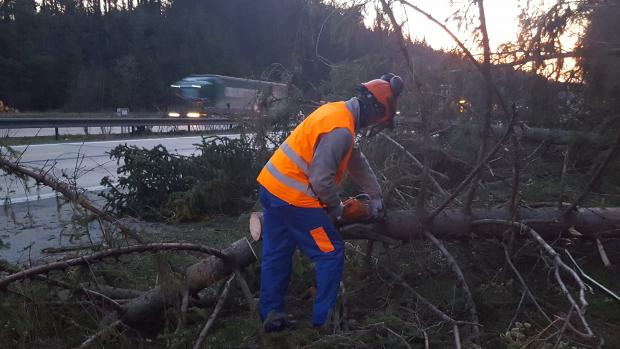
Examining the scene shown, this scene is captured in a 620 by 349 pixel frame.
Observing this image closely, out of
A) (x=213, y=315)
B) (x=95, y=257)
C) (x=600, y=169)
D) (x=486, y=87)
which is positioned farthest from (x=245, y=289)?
(x=600, y=169)

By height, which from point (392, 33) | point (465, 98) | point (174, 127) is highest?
point (392, 33)

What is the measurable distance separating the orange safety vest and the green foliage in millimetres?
2949

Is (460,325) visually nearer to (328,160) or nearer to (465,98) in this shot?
(328,160)

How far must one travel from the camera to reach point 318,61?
6.23 meters

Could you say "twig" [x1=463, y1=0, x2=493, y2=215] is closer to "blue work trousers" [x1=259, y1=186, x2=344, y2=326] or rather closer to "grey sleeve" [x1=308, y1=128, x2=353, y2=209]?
"grey sleeve" [x1=308, y1=128, x2=353, y2=209]

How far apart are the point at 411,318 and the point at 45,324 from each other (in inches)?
77.8

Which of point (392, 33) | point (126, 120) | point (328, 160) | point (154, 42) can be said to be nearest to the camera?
point (328, 160)

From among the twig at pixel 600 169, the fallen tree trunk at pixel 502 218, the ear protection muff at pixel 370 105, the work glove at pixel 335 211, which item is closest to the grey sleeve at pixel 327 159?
the work glove at pixel 335 211

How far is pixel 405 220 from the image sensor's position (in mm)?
3678

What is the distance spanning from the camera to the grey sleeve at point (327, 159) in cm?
299

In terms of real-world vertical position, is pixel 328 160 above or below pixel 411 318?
above

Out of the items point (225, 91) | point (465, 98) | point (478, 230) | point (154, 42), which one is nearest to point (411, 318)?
point (478, 230)

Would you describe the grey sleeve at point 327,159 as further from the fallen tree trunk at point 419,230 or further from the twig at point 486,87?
the twig at point 486,87

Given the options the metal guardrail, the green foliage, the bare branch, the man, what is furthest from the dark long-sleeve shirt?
the metal guardrail
